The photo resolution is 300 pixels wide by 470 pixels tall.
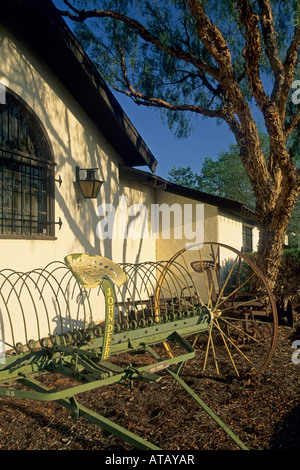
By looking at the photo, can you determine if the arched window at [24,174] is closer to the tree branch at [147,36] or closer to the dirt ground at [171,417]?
the dirt ground at [171,417]

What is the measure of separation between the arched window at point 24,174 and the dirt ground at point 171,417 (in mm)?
2486

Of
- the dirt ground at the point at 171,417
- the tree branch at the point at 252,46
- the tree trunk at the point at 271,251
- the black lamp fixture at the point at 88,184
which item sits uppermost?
the tree branch at the point at 252,46

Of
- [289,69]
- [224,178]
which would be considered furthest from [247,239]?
[224,178]

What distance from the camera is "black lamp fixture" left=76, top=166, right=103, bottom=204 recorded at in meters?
7.00

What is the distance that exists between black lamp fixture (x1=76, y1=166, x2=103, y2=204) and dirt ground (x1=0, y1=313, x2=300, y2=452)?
3.45 metres

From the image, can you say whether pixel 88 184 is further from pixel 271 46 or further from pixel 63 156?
pixel 271 46

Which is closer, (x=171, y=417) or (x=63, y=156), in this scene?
Answer: (x=171, y=417)

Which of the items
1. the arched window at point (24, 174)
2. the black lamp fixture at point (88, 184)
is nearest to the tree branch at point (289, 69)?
the black lamp fixture at point (88, 184)

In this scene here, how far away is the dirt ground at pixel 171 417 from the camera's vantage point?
309 centimetres

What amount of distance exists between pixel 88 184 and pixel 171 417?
455 cm

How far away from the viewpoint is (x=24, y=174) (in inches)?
236

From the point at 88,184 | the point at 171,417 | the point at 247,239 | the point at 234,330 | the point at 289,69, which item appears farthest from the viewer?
the point at 247,239

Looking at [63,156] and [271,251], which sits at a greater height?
[63,156]

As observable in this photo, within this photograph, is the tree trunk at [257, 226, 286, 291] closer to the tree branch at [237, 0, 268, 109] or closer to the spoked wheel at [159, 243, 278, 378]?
the spoked wheel at [159, 243, 278, 378]
